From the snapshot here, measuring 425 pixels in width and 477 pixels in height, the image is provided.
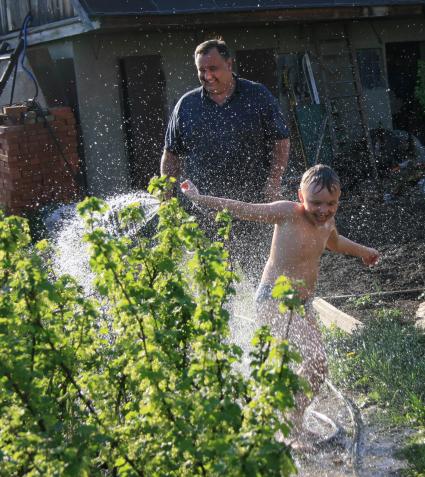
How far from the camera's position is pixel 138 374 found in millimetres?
2664

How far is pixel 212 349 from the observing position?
8.63ft

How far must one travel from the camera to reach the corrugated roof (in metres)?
11.3

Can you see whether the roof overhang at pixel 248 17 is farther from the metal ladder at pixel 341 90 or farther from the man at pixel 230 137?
the man at pixel 230 137

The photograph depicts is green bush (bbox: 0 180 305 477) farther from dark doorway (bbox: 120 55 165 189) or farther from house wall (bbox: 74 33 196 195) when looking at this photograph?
dark doorway (bbox: 120 55 165 189)

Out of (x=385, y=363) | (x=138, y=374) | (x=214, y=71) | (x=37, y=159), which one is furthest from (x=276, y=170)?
(x=37, y=159)

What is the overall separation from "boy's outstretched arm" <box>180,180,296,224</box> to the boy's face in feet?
0.40

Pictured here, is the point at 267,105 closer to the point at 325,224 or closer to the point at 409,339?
the point at 325,224

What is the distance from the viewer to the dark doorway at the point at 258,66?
44.9ft

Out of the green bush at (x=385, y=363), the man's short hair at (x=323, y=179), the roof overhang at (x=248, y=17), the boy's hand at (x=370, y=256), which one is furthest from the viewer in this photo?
the roof overhang at (x=248, y=17)

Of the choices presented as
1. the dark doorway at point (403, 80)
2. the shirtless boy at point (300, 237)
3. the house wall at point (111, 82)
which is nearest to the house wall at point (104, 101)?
the house wall at point (111, 82)

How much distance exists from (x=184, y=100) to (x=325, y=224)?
1.68 metres

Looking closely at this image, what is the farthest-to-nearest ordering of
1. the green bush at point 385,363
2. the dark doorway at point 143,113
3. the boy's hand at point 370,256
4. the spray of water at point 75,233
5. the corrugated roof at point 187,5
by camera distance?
the dark doorway at point 143,113
the corrugated roof at point 187,5
the spray of water at point 75,233
the boy's hand at point 370,256
the green bush at point 385,363

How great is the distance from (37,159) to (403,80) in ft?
29.0

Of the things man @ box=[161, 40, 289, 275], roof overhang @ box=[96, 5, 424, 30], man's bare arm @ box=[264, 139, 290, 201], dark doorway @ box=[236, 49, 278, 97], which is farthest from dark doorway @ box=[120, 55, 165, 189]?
man's bare arm @ box=[264, 139, 290, 201]
